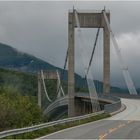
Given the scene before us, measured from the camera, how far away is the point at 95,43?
266 ft

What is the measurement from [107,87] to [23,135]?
181 feet

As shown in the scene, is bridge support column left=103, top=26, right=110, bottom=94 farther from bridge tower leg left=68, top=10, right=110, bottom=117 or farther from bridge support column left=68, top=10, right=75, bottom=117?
bridge support column left=68, top=10, right=75, bottom=117

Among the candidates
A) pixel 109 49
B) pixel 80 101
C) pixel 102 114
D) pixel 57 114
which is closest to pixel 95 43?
pixel 109 49

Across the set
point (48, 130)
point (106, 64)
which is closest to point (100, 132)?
point (48, 130)

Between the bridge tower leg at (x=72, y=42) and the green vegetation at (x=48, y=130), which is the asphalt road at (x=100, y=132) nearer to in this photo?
the green vegetation at (x=48, y=130)

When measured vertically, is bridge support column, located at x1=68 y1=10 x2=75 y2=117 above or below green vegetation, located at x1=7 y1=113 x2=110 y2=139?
above

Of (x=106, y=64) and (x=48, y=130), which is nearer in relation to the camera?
(x=48, y=130)

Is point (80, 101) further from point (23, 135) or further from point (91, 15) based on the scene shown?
point (23, 135)

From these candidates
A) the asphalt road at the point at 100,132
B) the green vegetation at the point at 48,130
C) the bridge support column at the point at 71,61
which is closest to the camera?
the green vegetation at the point at 48,130

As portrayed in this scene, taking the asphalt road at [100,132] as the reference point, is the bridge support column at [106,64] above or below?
above

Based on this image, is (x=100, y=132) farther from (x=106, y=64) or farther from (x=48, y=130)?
(x=106, y=64)

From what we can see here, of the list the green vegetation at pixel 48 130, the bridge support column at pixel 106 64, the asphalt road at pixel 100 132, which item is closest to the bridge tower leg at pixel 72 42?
the bridge support column at pixel 106 64

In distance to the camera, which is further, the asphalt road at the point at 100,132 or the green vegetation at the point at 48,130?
the asphalt road at the point at 100,132

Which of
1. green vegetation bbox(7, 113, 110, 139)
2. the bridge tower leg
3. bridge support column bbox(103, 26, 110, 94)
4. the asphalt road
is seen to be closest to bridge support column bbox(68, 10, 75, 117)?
the bridge tower leg
